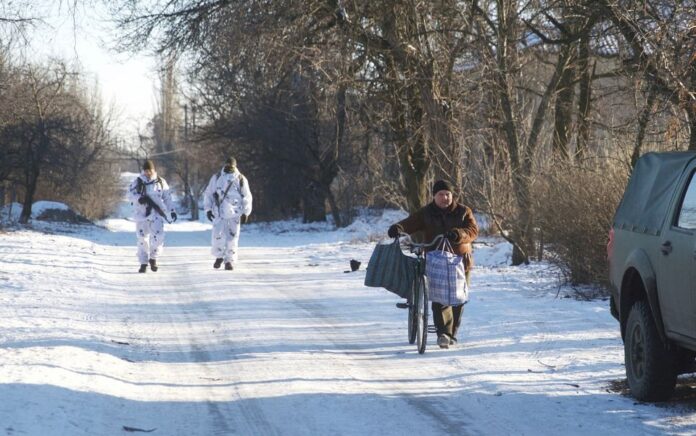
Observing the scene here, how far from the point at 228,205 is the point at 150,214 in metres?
1.63

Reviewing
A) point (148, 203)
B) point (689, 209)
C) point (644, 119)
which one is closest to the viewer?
point (689, 209)

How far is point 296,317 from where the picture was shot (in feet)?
40.9

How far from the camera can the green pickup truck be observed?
257 inches

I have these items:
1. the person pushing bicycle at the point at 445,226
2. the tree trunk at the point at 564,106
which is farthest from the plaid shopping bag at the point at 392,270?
the tree trunk at the point at 564,106

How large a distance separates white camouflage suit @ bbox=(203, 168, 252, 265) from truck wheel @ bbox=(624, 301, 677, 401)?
498 inches

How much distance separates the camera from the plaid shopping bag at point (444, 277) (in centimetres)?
999

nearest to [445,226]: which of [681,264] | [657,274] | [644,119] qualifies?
[657,274]

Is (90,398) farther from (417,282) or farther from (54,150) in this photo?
(54,150)

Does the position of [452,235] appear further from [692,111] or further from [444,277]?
[692,111]

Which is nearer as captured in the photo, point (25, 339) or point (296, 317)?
point (25, 339)

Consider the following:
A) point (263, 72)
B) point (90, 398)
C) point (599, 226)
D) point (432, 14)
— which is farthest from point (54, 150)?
point (90, 398)

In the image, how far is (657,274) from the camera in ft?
23.0

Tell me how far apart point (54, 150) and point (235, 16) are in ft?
87.8

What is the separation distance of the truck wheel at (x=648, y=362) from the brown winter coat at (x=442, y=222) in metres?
2.97
